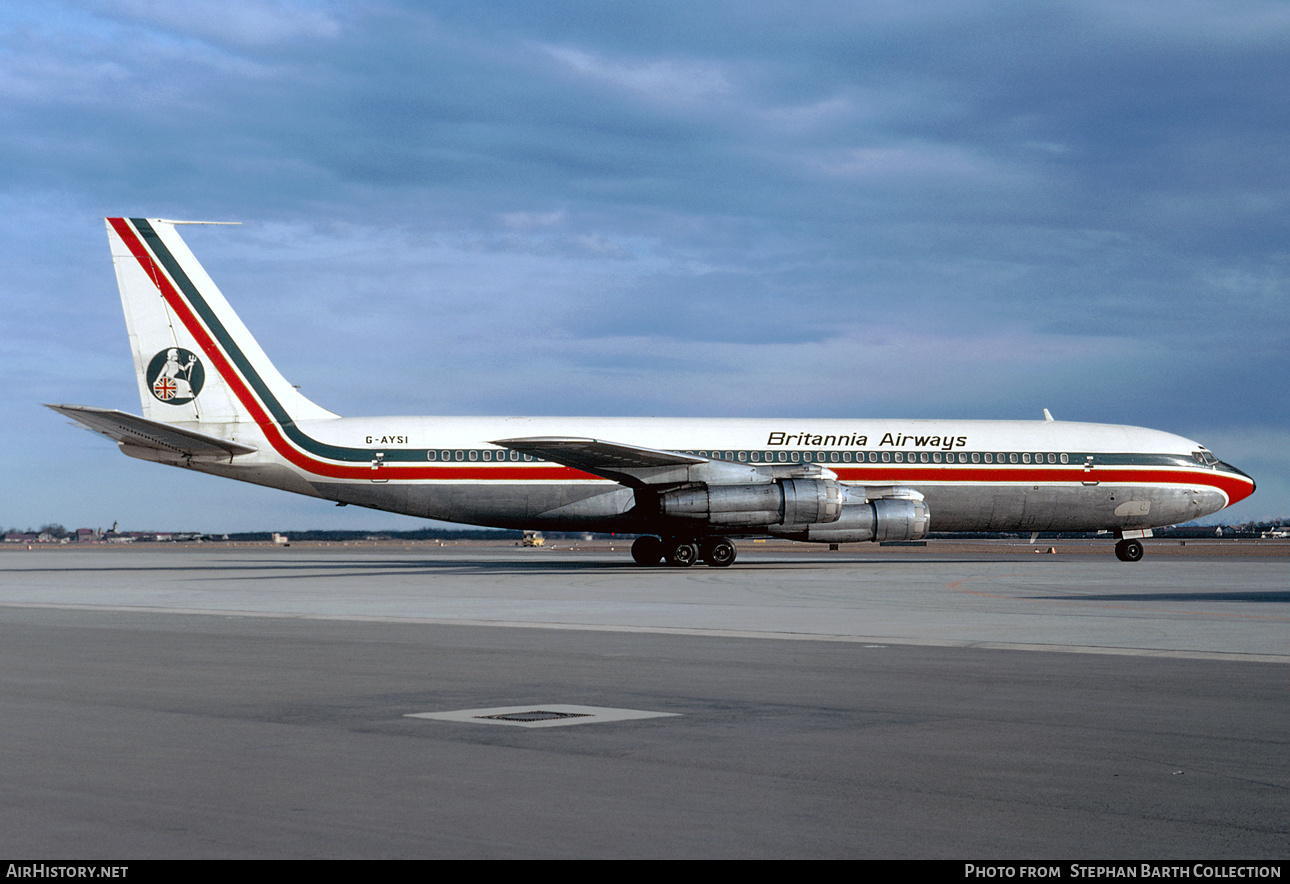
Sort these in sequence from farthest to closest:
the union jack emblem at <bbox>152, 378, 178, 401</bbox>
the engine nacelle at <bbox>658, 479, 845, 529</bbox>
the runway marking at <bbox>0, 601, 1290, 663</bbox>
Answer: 1. the union jack emblem at <bbox>152, 378, 178, 401</bbox>
2. the engine nacelle at <bbox>658, 479, 845, 529</bbox>
3. the runway marking at <bbox>0, 601, 1290, 663</bbox>

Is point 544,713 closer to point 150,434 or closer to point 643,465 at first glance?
point 643,465

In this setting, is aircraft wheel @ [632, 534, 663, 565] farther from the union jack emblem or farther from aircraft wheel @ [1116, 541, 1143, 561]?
aircraft wheel @ [1116, 541, 1143, 561]

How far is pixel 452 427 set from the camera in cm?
3859

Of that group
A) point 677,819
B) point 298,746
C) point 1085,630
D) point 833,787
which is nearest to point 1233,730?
point 833,787

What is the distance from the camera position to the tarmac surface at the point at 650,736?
6305 millimetres

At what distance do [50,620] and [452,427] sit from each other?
19383 mm

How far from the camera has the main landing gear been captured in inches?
1548

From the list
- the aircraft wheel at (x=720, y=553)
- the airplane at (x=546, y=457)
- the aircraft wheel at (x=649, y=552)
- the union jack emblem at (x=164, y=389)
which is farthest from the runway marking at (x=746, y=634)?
the aircraft wheel at (x=649, y=552)

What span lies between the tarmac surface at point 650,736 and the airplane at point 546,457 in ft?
54.9

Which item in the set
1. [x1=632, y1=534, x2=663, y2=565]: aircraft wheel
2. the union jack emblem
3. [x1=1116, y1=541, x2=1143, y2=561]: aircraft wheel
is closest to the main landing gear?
[x1=632, y1=534, x2=663, y2=565]: aircraft wheel

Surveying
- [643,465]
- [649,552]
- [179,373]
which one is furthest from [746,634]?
[179,373]

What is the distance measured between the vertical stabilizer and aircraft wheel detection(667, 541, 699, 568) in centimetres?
1180

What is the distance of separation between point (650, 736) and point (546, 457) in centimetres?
2904

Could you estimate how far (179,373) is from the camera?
3803 cm
